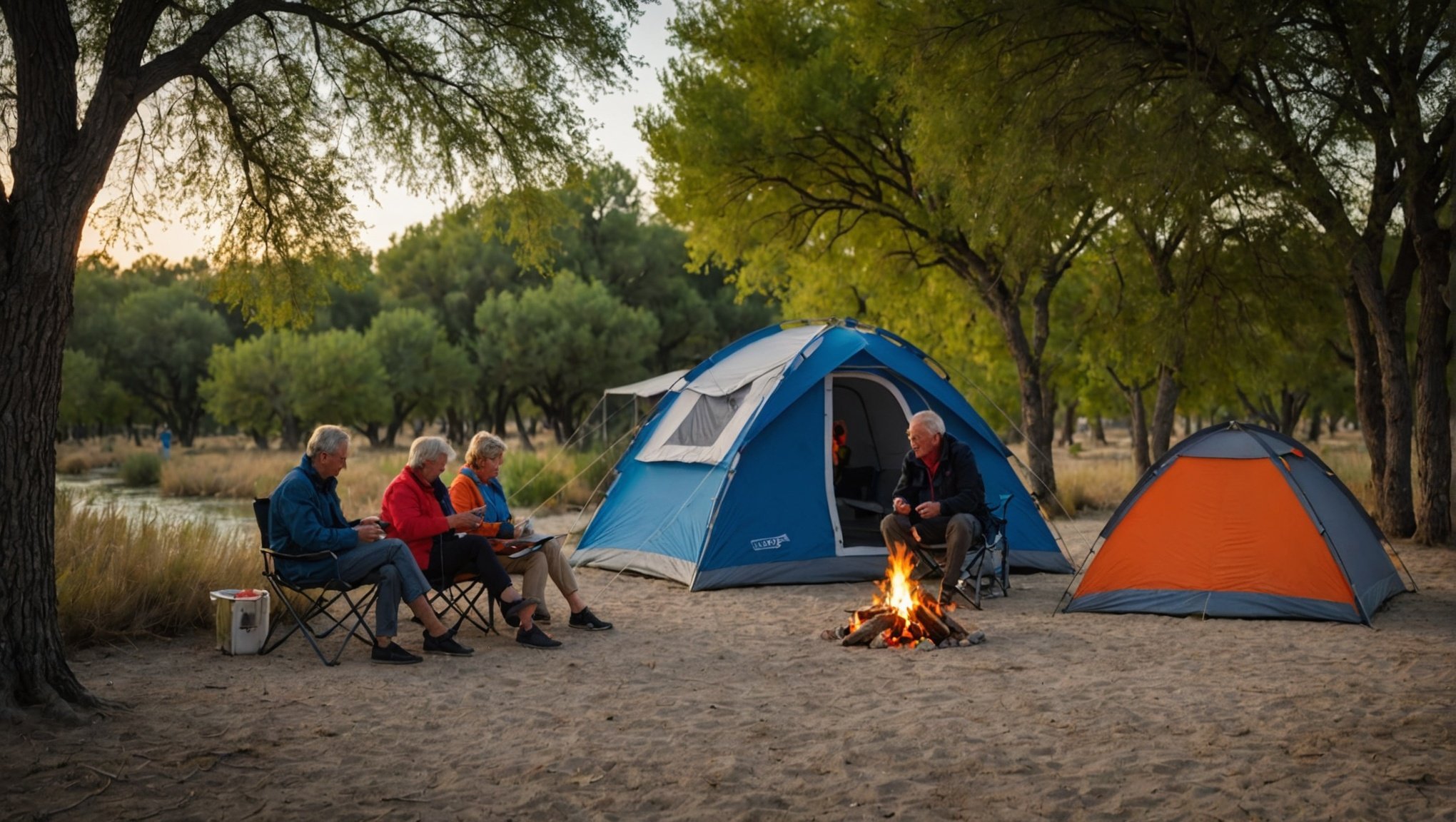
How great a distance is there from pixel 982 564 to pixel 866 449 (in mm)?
3592

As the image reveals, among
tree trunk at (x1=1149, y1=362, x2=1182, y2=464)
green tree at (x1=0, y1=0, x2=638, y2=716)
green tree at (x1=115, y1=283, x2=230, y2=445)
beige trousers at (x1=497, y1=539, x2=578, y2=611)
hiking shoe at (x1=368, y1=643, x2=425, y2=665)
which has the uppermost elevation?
green tree at (x1=115, y1=283, x2=230, y2=445)

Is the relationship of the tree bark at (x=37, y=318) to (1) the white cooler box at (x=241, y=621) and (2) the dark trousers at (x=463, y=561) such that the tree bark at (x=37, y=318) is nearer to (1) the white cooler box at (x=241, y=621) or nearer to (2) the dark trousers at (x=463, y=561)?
(1) the white cooler box at (x=241, y=621)

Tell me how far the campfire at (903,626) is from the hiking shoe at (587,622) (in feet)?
4.64

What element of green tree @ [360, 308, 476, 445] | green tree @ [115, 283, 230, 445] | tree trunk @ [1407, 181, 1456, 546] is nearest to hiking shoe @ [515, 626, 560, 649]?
tree trunk @ [1407, 181, 1456, 546]

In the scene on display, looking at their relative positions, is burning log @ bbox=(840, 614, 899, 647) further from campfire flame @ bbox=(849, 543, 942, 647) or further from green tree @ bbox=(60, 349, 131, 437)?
green tree @ bbox=(60, 349, 131, 437)

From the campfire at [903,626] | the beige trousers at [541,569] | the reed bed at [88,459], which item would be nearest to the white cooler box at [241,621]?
the beige trousers at [541,569]

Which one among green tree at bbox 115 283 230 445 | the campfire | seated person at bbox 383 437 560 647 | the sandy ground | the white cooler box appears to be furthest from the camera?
green tree at bbox 115 283 230 445

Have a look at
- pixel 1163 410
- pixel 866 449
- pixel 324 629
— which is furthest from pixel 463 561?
pixel 1163 410

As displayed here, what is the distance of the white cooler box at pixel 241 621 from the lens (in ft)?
20.3

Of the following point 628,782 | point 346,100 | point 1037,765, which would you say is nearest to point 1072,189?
point 346,100

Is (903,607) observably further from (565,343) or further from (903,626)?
(565,343)

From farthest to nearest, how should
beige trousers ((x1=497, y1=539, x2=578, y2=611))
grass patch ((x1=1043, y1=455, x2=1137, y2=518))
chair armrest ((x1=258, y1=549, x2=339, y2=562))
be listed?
grass patch ((x1=1043, y1=455, x2=1137, y2=518)), beige trousers ((x1=497, y1=539, x2=578, y2=611)), chair armrest ((x1=258, y1=549, x2=339, y2=562))

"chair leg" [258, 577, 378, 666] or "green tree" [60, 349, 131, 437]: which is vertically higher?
"green tree" [60, 349, 131, 437]

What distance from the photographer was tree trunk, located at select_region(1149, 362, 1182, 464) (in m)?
14.8
